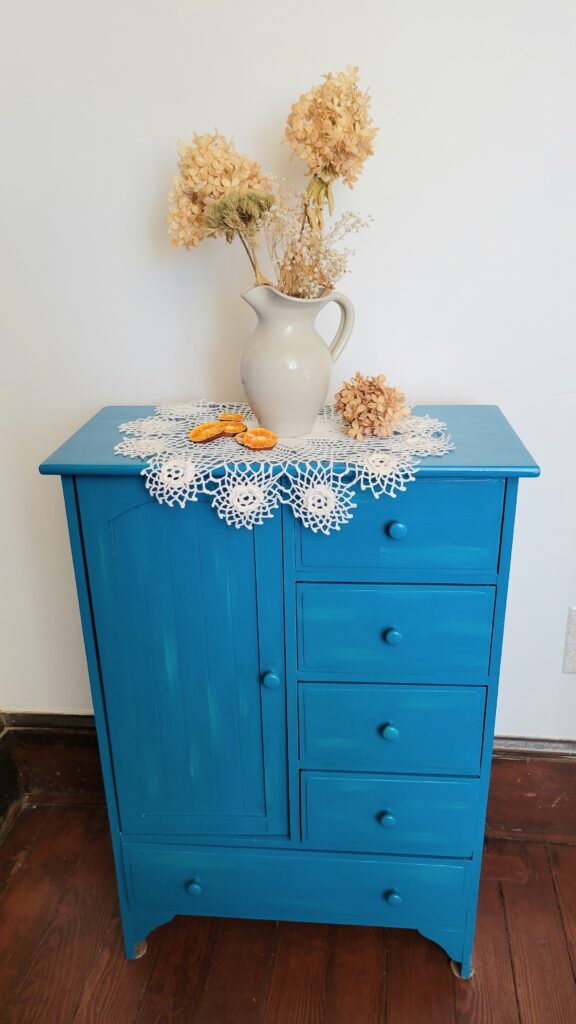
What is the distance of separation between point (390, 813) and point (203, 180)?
3.74 ft

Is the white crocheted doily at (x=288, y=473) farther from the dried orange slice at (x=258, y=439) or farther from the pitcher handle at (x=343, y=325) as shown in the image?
the pitcher handle at (x=343, y=325)

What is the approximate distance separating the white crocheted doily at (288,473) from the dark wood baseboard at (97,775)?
884 mm

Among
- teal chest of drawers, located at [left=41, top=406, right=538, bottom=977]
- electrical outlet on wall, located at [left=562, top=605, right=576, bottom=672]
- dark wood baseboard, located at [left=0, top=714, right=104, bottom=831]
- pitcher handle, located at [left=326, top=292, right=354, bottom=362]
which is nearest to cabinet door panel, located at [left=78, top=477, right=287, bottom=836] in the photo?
teal chest of drawers, located at [left=41, top=406, right=538, bottom=977]

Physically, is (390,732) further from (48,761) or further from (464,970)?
(48,761)

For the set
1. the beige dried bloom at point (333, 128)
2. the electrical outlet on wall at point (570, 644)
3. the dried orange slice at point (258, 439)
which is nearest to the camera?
the beige dried bloom at point (333, 128)

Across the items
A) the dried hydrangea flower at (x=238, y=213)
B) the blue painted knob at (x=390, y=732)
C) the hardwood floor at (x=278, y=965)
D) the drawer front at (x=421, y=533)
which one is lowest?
the hardwood floor at (x=278, y=965)

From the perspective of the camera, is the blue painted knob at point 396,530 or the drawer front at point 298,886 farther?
the drawer front at point 298,886

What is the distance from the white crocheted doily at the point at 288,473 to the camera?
3.92ft

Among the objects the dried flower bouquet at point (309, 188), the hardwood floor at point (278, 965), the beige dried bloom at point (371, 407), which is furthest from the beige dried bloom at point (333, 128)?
the hardwood floor at point (278, 965)

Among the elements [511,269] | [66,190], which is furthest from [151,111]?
[511,269]

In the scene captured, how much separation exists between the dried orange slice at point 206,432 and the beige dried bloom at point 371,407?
217 mm

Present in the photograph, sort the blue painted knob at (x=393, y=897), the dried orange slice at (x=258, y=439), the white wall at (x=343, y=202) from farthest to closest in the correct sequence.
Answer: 1. the blue painted knob at (x=393, y=897)
2. the white wall at (x=343, y=202)
3. the dried orange slice at (x=258, y=439)

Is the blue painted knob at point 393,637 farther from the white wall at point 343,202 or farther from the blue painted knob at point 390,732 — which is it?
the white wall at point 343,202

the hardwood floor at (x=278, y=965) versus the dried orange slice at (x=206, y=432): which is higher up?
the dried orange slice at (x=206, y=432)
